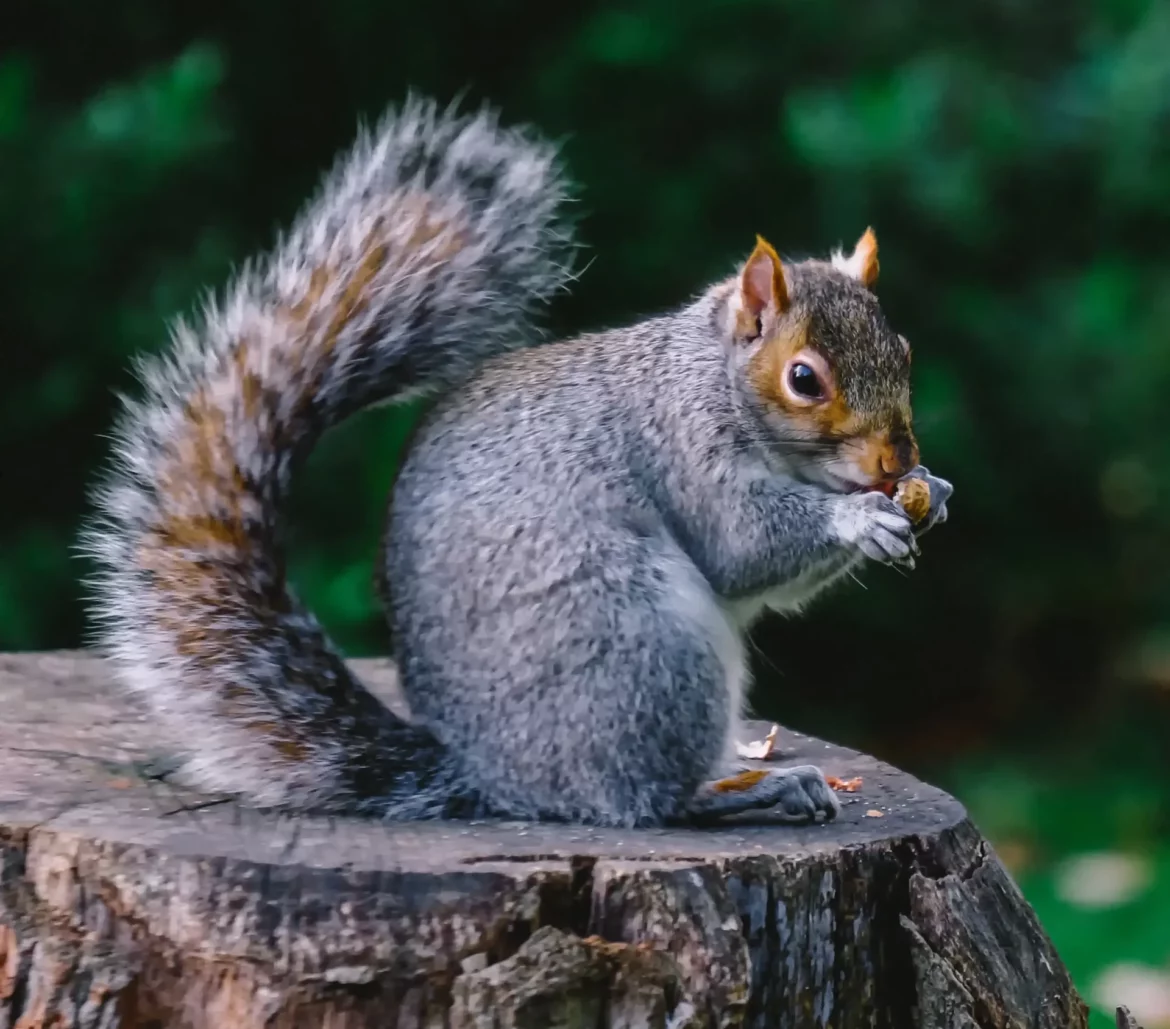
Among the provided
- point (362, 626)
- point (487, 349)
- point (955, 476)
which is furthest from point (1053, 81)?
point (487, 349)

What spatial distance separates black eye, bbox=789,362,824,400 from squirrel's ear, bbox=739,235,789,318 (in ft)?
0.20

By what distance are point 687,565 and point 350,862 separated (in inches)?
15.5

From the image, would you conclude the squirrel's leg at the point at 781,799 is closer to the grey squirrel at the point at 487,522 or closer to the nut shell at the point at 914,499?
the grey squirrel at the point at 487,522

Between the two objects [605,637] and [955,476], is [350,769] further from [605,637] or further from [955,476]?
[955,476]

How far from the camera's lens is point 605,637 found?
129cm

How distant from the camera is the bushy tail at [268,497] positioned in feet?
4.29

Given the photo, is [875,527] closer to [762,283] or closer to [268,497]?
[762,283]

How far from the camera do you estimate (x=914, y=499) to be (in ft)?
4.60

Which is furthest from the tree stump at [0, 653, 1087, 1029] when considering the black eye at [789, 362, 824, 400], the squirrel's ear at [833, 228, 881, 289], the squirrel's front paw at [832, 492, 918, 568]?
the squirrel's ear at [833, 228, 881, 289]

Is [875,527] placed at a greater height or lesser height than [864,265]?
lesser

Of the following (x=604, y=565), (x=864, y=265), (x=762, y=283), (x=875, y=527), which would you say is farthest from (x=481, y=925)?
(x=864, y=265)

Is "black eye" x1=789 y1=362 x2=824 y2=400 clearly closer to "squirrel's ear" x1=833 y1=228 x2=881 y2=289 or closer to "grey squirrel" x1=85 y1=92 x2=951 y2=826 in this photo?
"grey squirrel" x1=85 y1=92 x2=951 y2=826

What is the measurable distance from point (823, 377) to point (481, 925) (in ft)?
1.76

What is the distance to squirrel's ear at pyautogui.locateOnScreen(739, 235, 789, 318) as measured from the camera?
140 cm
